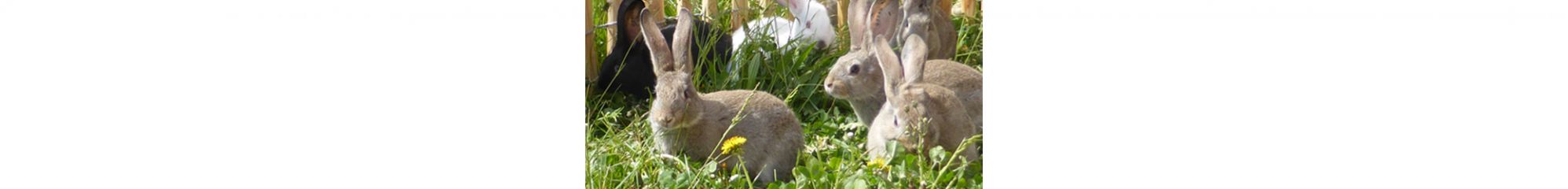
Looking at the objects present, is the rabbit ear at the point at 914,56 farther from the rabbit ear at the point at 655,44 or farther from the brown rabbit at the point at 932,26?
the rabbit ear at the point at 655,44

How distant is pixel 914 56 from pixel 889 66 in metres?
0.04

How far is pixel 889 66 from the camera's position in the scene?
9.82ft

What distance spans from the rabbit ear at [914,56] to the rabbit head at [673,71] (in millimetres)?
388

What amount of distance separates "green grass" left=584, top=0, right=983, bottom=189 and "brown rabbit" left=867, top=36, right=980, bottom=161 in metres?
0.03

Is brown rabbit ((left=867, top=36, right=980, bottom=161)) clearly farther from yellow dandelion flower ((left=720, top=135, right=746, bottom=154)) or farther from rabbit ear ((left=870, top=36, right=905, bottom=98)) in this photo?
yellow dandelion flower ((left=720, top=135, right=746, bottom=154))

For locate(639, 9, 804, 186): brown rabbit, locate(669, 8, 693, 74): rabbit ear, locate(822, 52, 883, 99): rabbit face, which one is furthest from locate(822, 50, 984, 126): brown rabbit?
locate(669, 8, 693, 74): rabbit ear

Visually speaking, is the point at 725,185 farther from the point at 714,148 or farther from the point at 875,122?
the point at 875,122

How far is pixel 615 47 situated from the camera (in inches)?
130

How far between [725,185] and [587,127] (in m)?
0.27

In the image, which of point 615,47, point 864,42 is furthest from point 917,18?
point 615,47

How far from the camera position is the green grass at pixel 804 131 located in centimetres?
304

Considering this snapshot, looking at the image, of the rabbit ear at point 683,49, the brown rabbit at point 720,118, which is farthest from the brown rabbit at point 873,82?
the rabbit ear at point 683,49

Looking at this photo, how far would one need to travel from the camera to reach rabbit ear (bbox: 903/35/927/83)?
298 cm

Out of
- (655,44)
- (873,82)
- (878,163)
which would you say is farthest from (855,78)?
(655,44)
